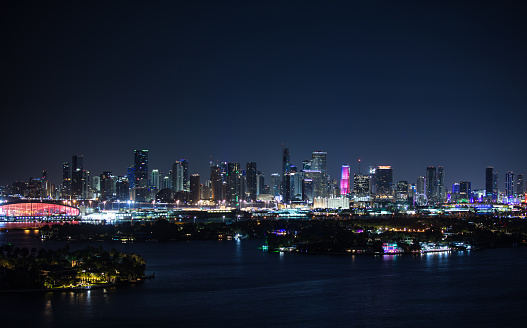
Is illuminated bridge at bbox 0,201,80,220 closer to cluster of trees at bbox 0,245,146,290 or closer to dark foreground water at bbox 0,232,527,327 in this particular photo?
dark foreground water at bbox 0,232,527,327

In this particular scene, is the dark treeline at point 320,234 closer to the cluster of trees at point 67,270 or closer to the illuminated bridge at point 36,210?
the cluster of trees at point 67,270

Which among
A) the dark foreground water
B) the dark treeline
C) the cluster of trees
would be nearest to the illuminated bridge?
the dark treeline

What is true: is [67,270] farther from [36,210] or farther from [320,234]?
[36,210]

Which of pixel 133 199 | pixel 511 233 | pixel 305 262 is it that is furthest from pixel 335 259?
pixel 133 199

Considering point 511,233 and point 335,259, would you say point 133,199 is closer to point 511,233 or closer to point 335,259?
point 511,233

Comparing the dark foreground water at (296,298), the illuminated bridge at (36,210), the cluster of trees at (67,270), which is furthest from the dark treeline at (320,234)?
the illuminated bridge at (36,210)

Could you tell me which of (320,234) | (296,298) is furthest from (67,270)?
(320,234)
